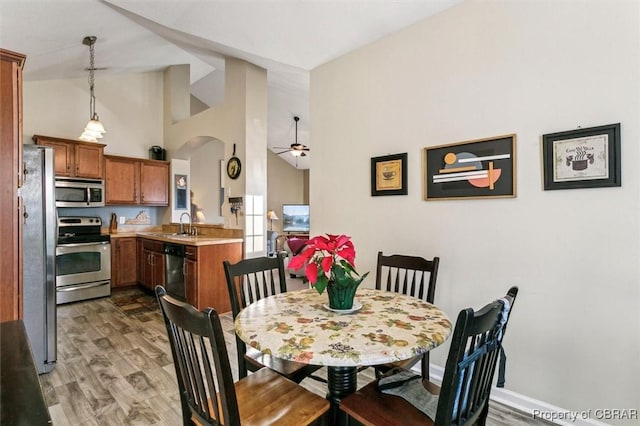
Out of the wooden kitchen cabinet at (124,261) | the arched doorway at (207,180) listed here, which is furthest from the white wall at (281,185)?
the wooden kitchen cabinet at (124,261)

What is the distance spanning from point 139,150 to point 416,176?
5053mm

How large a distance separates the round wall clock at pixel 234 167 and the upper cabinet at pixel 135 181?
1949mm

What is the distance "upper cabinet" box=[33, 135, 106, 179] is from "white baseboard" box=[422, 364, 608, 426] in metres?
5.57

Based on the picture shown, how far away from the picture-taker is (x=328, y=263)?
137 cm

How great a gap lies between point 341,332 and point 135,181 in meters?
5.13

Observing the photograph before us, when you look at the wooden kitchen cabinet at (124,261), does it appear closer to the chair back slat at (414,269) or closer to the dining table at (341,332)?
the dining table at (341,332)

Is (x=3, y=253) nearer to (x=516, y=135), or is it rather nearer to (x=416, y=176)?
(x=416, y=176)

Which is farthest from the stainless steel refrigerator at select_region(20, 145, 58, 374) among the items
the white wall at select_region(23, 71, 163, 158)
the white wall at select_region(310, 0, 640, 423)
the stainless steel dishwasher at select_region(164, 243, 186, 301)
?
the white wall at select_region(23, 71, 163, 158)

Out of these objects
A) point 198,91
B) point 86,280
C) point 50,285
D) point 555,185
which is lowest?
point 86,280

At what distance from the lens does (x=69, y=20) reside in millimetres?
3031

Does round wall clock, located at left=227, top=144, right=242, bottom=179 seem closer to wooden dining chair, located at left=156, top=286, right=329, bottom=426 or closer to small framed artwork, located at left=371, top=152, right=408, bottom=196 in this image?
small framed artwork, located at left=371, top=152, right=408, bottom=196

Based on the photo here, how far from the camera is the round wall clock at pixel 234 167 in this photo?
4.17 meters

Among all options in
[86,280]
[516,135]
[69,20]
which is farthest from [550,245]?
[86,280]

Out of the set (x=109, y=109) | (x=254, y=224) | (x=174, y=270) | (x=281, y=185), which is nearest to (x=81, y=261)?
Result: (x=174, y=270)
